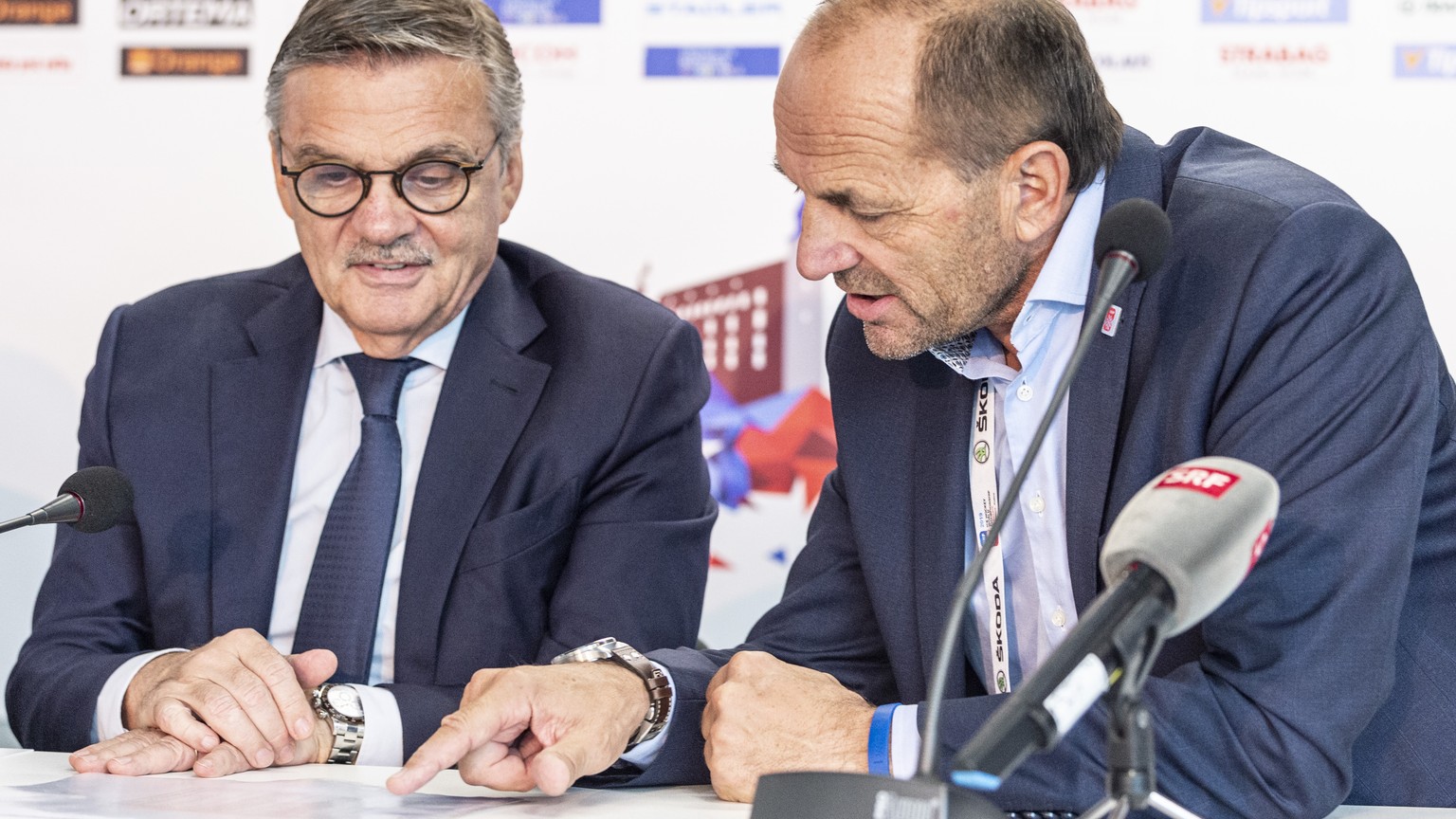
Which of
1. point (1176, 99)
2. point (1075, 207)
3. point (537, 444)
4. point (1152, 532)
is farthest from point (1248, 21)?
point (1152, 532)

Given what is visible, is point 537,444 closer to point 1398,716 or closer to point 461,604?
point 461,604

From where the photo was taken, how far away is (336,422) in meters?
2.41

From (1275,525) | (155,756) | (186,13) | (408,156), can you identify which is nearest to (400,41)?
(408,156)

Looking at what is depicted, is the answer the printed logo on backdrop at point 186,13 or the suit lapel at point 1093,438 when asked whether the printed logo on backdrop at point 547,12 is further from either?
the suit lapel at point 1093,438

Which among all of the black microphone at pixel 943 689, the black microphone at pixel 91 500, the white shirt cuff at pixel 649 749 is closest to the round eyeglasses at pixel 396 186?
the black microphone at pixel 91 500

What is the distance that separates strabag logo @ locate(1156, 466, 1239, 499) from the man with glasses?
1228mm

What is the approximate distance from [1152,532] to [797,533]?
2.52 m


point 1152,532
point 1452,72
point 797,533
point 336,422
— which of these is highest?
point 1452,72

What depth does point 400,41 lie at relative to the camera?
7.47 ft

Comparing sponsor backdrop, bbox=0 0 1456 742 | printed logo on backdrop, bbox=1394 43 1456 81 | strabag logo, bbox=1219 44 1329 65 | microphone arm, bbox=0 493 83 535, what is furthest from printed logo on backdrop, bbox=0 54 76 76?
printed logo on backdrop, bbox=1394 43 1456 81

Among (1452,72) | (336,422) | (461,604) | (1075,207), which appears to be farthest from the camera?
(1452,72)

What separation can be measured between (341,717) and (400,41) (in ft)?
3.34

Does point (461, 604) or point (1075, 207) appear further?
point (461, 604)

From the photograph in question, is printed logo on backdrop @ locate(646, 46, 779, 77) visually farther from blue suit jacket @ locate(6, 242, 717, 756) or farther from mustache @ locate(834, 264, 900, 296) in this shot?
mustache @ locate(834, 264, 900, 296)
